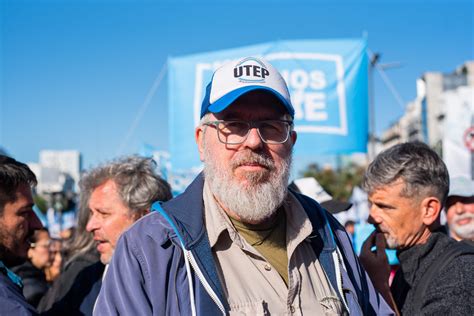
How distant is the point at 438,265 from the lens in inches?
102

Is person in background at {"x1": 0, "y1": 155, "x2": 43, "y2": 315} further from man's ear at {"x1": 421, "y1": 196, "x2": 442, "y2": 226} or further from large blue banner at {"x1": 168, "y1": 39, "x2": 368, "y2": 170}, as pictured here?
large blue banner at {"x1": 168, "y1": 39, "x2": 368, "y2": 170}

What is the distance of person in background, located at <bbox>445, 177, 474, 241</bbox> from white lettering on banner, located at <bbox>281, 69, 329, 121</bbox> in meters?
2.46

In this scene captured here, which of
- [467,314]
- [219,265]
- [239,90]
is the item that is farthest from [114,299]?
[467,314]

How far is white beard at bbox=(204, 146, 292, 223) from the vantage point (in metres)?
2.20

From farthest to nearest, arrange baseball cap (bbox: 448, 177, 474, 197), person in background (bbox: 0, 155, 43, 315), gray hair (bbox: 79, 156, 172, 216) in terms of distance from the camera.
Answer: baseball cap (bbox: 448, 177, 474, 197), gray hair (bbox: 79, 156, 172, 216), person in background (bbox: 0, 155, 43, 315)

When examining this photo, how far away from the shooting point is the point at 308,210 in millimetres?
2408

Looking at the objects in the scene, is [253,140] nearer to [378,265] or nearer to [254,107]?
[254,107]

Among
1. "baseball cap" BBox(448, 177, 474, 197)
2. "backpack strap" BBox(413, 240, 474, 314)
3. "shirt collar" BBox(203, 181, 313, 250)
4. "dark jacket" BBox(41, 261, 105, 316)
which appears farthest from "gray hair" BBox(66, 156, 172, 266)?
"baseball cap" BBox(448, 177, 474, 197)

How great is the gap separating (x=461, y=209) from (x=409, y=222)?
1276 mm

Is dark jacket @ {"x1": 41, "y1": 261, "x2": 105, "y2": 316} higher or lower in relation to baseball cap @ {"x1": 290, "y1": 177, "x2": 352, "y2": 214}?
lower

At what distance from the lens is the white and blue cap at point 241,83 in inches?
84.9

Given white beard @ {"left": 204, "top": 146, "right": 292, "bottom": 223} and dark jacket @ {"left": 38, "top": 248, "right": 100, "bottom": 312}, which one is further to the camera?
dark jacket @ {"left": 38, "top": 248, "right": 100, "bottom": 312}

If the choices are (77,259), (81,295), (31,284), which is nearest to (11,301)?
(81,295)

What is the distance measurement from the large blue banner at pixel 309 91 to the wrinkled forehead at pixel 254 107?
4.06 metres
